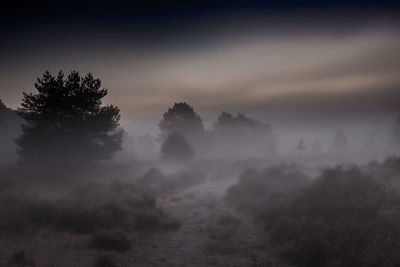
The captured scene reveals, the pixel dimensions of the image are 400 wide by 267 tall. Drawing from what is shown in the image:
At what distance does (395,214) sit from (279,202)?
601 cm

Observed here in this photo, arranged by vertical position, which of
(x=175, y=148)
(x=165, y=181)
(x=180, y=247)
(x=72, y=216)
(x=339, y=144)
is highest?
(x=339, y=144)

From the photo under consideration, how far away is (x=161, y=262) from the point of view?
8.87m

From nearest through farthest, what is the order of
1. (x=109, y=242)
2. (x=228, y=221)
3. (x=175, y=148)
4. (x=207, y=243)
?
(x=109, y=242)
(x=207, y=243)
(x=228, y=221)
(x=175, y=148)

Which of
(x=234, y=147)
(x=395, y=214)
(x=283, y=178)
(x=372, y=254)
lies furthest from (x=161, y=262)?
(x=234, y=147)

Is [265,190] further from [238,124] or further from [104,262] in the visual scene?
[238,124]

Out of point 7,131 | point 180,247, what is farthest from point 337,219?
point 7,131

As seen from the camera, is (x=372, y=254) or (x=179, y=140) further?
(x=179, y=140)

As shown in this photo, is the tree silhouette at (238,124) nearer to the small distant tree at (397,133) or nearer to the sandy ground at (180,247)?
the small distant tree at (397,133)

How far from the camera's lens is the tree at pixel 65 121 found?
20281 millimetres

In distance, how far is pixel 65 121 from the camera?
21203 mm

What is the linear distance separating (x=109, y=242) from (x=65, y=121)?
608 inches

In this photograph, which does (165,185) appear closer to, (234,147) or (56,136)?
(56,136)

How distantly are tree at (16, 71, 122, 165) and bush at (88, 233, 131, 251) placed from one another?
14539 millimetres

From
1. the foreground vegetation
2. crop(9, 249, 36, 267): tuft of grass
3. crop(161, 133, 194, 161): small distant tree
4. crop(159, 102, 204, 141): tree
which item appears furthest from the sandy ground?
crop(159, 102, 204, 141): tree
